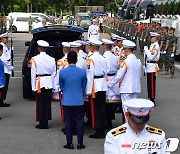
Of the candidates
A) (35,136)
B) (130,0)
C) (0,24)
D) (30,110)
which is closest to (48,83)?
(35,136)

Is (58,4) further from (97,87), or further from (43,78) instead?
(97,87)

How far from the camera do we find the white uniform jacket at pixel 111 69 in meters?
9.77

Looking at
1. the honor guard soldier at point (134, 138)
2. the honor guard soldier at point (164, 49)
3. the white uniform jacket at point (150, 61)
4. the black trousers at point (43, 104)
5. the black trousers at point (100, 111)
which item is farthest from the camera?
the honor guard soldier at point (164, 49)

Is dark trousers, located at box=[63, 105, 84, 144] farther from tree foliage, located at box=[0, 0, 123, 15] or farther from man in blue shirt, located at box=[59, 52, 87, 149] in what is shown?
tree foliage, located at box=[0, 0, 123, 15]

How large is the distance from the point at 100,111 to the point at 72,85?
119 centimetres

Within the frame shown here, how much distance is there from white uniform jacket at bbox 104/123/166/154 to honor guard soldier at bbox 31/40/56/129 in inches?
228

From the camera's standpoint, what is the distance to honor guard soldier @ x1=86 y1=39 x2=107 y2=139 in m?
9.44

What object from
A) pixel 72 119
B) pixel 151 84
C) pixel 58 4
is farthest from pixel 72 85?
pixel 58 4

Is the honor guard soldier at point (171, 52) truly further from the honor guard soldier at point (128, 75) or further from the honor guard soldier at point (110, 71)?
the honor guard soldier at point (128, 75)

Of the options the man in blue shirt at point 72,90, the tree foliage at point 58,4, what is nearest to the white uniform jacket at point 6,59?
the man in blue shirt at point 72,90

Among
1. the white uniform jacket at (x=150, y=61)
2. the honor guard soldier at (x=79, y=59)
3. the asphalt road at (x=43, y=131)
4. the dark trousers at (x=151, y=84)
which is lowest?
the asphalt road at (x=43, y=131)

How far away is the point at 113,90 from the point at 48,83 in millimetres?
1276

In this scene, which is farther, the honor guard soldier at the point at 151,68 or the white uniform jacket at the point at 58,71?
the honor guard soldier at the point at 151,68

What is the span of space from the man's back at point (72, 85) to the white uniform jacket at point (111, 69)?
110cm
